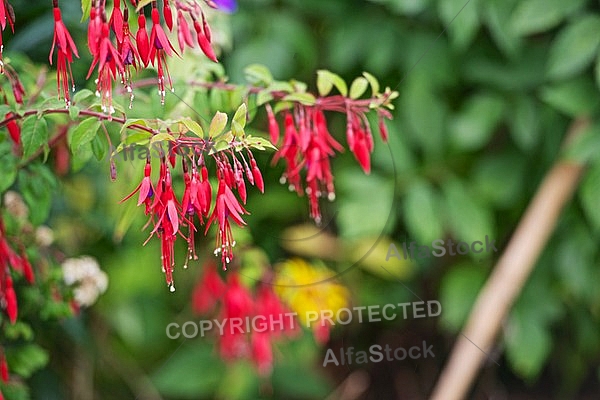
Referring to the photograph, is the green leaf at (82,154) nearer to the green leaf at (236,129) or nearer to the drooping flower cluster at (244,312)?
the green leaf at (236,129)

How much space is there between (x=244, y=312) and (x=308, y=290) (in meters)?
0.20

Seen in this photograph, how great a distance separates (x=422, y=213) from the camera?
53.6 inches

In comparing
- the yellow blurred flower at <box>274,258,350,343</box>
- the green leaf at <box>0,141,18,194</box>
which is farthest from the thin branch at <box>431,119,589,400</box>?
the green leaf at <box>0,141,18,194</box>

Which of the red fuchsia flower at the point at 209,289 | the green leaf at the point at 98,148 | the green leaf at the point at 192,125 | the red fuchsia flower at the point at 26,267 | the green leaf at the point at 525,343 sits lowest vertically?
the green leaf at the point at 525,343

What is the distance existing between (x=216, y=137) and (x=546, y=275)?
1.02 m

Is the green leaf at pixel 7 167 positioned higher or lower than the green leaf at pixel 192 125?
lower

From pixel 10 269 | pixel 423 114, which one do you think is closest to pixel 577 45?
pixel 423 114

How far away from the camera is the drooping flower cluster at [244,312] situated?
1.18 m

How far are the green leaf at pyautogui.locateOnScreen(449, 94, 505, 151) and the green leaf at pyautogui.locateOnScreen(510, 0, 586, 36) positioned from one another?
0.17 m

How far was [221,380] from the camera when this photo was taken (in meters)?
1.57

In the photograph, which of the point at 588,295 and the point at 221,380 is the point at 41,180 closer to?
the point at 221,380

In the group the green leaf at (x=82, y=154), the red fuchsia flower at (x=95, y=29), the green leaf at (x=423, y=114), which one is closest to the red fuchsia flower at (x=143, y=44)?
the red fuchsia flower at (x=95, y=29)

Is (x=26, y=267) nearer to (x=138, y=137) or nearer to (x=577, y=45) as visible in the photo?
(x=138, y=137)

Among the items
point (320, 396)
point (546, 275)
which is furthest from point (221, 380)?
point (546, 275)
